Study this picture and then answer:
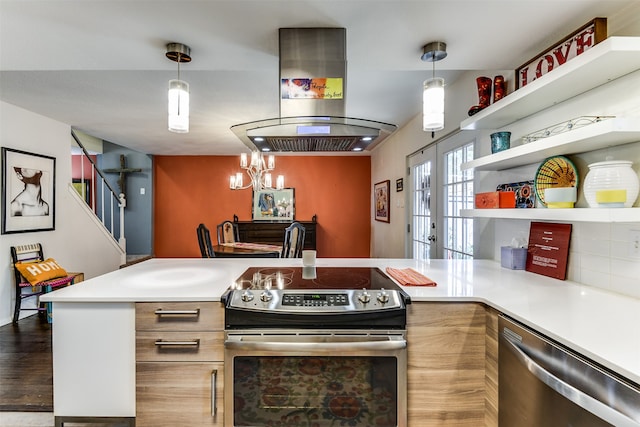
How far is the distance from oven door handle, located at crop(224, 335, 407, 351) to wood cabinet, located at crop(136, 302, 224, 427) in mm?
121

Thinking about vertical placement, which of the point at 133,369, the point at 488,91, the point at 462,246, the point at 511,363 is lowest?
the point at 133,369

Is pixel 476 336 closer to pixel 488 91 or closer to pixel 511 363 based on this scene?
pixel 511 363

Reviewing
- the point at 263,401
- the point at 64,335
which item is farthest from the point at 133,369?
the point at 263,401

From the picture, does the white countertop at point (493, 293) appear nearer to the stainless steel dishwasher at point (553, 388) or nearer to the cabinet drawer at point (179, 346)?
the stainless steel dishwasher at point (553, 388)

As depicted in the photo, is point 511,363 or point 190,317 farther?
point 190,317

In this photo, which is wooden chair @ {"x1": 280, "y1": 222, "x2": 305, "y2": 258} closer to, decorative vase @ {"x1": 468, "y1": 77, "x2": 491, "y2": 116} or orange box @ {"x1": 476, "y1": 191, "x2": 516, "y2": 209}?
orange box @ {"x1": 476, "y1": 191, "x2": 516, "y2": 209}

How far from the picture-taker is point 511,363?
47.3 inches

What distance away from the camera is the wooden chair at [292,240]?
347 cm

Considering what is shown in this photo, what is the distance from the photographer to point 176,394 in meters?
1.46

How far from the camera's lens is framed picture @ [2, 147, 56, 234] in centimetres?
327

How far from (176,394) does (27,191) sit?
345 centimetres

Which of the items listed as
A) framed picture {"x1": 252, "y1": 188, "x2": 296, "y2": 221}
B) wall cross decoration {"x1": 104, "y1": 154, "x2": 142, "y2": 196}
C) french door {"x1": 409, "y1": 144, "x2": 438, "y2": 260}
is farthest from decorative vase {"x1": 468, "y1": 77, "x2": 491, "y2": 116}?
wall cross decoration {"x1": 104, "y1": 154, "x2": 142, "y2": 196}

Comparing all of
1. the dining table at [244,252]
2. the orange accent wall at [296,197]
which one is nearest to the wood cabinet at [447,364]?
the dining table at [244,252]

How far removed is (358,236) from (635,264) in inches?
203
